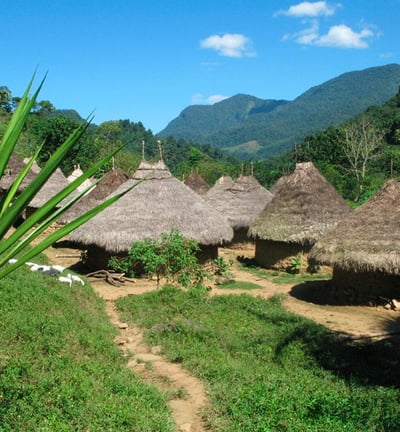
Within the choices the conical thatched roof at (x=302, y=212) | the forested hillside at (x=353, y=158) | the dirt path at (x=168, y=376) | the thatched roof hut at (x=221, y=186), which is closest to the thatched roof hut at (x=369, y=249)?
the conical thatched roof at (x=302, y=212)

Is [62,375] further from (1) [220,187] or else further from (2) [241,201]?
(1) [220,187]

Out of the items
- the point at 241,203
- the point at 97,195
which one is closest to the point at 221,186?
the point at 241,203

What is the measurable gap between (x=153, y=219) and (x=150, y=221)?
0.11 m

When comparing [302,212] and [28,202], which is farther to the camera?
[302,212]

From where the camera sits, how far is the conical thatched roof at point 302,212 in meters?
14.3

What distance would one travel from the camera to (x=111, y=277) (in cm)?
1181

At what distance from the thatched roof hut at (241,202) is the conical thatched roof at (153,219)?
4.92 meters

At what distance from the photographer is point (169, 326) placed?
25.2ft

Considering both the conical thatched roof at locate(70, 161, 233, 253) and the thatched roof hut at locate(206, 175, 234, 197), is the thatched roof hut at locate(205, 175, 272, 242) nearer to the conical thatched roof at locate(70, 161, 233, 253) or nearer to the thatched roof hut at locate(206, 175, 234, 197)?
the thatched roof hut at locate(206, 175, 234, 197)

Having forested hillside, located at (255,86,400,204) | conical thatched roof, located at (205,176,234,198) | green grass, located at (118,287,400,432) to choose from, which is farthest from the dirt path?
forested hillside, located at (255,86,400,204)

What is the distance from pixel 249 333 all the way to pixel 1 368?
12.6ft

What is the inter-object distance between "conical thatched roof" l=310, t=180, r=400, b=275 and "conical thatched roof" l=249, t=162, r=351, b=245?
3.23 m

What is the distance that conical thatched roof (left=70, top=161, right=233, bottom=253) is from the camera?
40.5 feet

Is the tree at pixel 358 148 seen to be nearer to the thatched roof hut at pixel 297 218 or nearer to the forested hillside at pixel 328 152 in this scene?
the forested hillside at pixel 328 152
